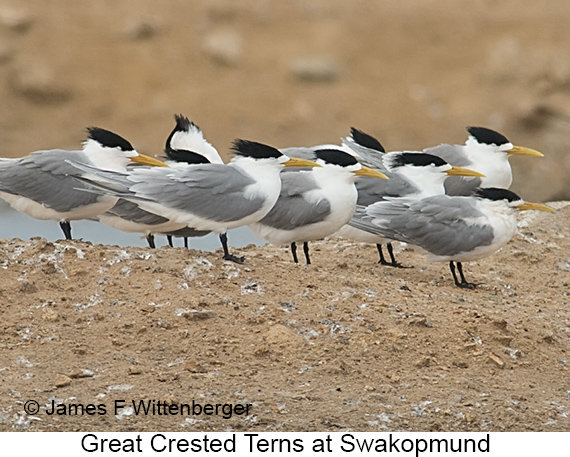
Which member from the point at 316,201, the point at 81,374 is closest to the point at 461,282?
the point at 316,201

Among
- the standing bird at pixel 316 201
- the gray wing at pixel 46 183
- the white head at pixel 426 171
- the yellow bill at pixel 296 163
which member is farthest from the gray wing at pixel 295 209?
the gray wing at pixel 46 183

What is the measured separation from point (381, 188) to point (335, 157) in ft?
2.59

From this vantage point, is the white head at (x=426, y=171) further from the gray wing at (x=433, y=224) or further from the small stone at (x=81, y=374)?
the small stone at (x=81, y=374)

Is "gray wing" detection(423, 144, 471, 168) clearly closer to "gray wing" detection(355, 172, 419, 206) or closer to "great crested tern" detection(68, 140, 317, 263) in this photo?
"gray wing" detection(355, 172, 419, 206)

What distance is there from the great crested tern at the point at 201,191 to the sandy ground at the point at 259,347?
0.89 feet

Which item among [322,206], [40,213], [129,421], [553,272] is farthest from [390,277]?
[129,421]

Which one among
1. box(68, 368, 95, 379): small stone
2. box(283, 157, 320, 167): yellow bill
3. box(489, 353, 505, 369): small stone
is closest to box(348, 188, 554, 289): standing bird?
box(283, 157, 320, 167): yellow bill

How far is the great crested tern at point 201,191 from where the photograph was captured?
271 inches

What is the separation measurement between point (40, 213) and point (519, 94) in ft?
57.1

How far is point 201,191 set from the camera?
692 cm

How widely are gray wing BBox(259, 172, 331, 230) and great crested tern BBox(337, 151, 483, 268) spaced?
26.9 inches

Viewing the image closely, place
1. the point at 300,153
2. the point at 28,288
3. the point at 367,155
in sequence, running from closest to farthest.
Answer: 1. the point at 28,288
2. the point at 300,153
3. the point at 367,155

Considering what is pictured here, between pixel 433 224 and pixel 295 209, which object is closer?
pixel 295 209

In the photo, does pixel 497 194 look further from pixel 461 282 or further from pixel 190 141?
pixel 190 141
